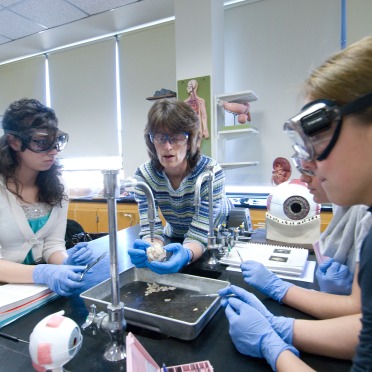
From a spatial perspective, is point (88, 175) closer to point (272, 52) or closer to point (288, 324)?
point (272, 52)

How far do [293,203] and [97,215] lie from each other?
2719 mm

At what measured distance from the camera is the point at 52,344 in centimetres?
54

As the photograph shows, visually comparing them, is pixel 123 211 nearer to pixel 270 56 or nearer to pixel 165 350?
pixel 270 56

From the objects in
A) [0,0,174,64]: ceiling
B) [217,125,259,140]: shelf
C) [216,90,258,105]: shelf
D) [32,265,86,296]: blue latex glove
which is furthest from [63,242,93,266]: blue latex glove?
[0,0,174,64]: ceiling

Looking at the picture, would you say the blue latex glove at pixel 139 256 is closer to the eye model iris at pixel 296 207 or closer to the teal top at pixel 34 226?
the teal top at pixel 34 226

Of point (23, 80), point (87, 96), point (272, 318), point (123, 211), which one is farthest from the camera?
point (23, 80)

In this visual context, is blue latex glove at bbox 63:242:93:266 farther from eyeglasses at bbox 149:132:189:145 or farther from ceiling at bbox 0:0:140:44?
ceiling at bbox 0:0:140:44

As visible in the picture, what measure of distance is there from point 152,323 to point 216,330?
18 cm

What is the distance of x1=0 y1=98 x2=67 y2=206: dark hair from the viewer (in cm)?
129

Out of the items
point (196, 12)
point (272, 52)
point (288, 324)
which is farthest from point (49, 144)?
point (272, 52)

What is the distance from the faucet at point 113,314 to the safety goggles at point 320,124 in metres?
0.44

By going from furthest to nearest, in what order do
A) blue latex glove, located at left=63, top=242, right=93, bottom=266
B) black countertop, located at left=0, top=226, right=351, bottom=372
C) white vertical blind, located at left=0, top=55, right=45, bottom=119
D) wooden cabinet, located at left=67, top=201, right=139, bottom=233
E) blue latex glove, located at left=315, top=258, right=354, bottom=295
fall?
1. white vertical blind, located at left=0, top=55, right=45, bottom=119
2. wooden cabinet, located at left=67, top=201, right=139, bottom=233
3. blue latex glove, located at left=63, top=242, right=93, bottom=266
4. blue latex glove, located at left=315, top=258, right=354, bottom=295
5. black countertop, located at left=0, top=226, right=351, bottom=372

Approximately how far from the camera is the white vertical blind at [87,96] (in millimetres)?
4070

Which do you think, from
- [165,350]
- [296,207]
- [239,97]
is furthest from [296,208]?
[239,97]
